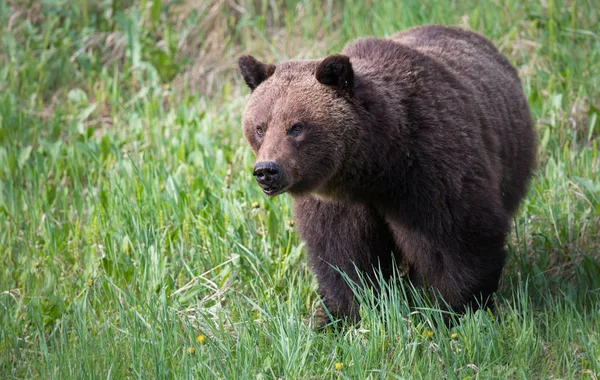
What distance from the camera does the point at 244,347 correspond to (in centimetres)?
477

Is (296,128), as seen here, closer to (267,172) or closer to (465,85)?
(267,172)

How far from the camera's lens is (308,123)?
5105 mm

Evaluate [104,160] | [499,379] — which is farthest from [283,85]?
[104,160]

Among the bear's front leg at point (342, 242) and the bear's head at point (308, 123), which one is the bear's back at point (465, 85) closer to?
the bear's head at point (308, 123)

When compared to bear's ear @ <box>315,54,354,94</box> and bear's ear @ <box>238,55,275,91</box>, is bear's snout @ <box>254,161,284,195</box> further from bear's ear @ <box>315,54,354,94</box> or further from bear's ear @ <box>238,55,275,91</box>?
bear's ear @ <box>238,55,275,91</box>

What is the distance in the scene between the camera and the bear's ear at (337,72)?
16.6ft

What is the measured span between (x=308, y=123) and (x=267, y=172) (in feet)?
1.55

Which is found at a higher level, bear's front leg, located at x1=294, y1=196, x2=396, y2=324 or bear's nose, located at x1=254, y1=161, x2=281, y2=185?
bear's nose, located at x1=254, y1=161, x2=281, y2=185

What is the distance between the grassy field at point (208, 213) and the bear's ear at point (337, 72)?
1315mm

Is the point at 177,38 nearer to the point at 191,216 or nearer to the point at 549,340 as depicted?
the point at 191,216

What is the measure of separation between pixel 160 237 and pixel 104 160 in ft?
7.48

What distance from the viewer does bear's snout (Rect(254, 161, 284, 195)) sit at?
4.81 m

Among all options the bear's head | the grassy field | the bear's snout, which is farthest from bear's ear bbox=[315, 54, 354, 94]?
the grassy field

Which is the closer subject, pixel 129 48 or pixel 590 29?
pixel 590 29
